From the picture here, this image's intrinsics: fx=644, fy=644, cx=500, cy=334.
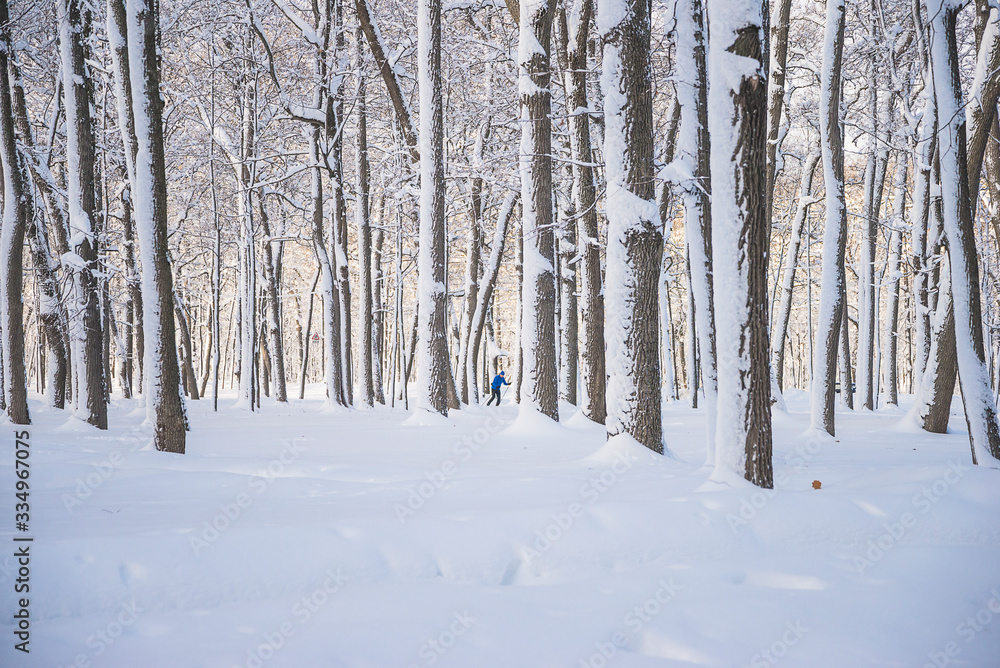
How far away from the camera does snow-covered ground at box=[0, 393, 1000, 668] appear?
2.71 metres

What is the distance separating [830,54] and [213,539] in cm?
947

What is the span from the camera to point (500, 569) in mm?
3529

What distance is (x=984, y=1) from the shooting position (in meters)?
7.04

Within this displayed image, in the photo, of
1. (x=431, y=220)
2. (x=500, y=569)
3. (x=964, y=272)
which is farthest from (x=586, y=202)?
(x=500, y=569)

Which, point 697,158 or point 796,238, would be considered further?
point 796,238

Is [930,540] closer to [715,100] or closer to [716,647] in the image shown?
[716,647]

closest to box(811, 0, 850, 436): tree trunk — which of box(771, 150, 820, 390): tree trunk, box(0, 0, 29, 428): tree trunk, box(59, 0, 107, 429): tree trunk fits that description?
box(771, 150, 820, 390): tree trunk

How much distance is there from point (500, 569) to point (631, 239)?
381 centimetres

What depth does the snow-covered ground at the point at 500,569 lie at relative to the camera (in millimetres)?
2711

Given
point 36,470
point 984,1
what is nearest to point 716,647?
point 36,470

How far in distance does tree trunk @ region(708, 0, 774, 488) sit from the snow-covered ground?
44cm
